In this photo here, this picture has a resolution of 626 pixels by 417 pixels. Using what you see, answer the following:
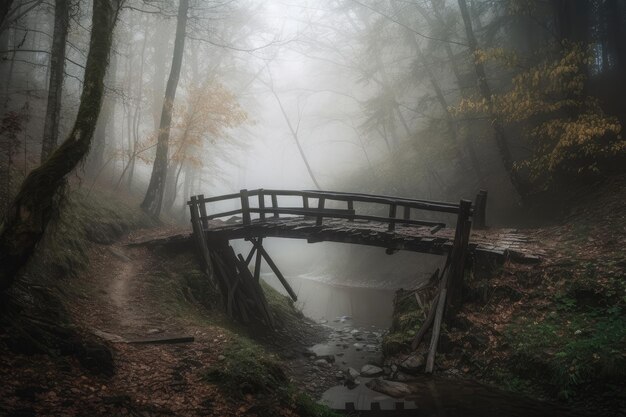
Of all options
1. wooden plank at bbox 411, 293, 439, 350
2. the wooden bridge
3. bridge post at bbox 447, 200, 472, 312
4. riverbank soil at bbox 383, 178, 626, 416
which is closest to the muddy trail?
the wooden bridge

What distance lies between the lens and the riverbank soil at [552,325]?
21.5 feet

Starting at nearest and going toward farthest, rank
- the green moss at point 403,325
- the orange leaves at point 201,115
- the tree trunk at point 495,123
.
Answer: the green moss at point 403,325 < the tree trunk at point 495,123 < the orange leaves at point 201,115

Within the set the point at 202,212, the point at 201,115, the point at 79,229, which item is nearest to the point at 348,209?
the point at 202,212

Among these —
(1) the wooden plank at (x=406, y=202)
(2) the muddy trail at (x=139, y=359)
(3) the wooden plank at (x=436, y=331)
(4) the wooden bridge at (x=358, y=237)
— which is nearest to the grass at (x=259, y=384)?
(2) the muddy trail at (x=139, y=359)

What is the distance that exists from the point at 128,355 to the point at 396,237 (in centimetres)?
677

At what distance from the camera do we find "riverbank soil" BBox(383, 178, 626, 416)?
6.57 metres

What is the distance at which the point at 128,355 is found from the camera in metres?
6.36

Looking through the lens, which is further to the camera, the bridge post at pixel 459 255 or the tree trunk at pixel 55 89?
the tree trunk at pixel 55 89

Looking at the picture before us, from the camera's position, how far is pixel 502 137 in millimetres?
13938

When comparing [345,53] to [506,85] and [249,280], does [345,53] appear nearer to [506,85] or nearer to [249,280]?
[506,85]

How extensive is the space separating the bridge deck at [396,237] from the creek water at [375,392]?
10.4 feet

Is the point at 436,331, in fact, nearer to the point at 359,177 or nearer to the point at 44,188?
the point at 44,188

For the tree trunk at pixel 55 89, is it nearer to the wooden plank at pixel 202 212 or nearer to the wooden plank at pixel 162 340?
the wooden plank at pixel 202 212

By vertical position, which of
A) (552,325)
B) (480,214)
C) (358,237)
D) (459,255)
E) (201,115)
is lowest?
(552,325)
